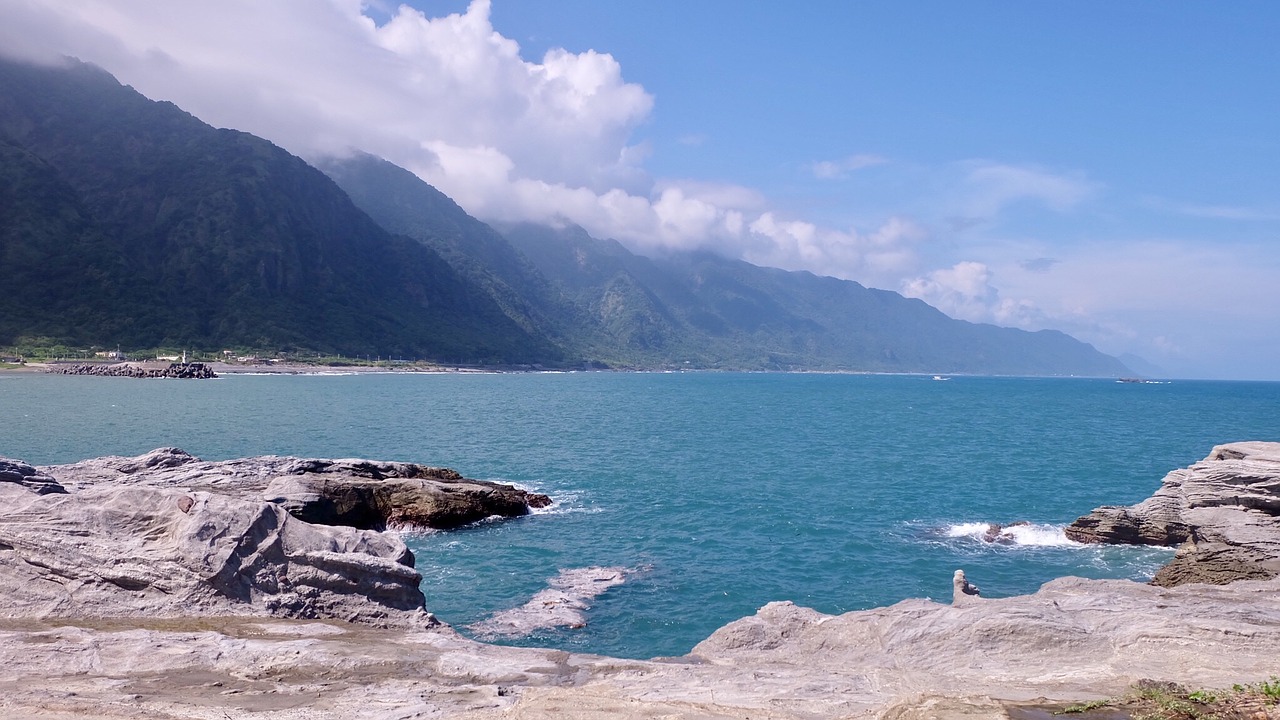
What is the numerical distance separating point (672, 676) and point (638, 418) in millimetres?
91764

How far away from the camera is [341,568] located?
68.7 feet

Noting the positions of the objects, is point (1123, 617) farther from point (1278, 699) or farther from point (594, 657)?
point (594, 657)

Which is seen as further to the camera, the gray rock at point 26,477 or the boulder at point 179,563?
the gray rock at point 26,477

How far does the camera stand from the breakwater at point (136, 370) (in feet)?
514

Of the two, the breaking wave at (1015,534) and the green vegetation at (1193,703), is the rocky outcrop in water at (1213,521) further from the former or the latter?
the green vegetation at (1193,703)

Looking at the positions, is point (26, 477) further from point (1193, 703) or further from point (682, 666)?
point (1193, 703)

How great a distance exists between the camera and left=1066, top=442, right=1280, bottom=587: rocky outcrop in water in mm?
28391

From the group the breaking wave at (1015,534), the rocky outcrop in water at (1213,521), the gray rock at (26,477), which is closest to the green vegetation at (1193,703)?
the rocky outcrop in water at (1213,521)

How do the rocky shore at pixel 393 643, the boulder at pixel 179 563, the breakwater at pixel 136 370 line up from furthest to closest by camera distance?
the breakwater at pixel 136 370
the boulder at pixel 179 563
the rocky shore at pixel 393 643

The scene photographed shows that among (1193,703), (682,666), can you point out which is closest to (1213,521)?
(1193,703)

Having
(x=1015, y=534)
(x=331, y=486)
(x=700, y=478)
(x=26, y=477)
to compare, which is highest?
(x=26, y=477)

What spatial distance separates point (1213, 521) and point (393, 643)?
3371 cm

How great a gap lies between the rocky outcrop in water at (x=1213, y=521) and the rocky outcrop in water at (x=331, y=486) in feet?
102

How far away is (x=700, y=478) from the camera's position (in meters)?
57.2
